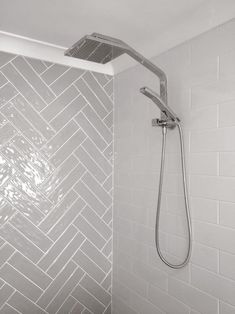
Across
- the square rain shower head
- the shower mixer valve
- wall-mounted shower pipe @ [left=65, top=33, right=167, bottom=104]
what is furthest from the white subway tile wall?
the square rain shower head

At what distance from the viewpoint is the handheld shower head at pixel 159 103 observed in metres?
1.26

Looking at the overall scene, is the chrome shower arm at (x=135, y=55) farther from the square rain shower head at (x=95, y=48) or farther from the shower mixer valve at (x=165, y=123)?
the shower mixer valve at (x=165, y=123)

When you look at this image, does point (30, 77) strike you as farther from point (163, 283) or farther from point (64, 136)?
point (163, 283)

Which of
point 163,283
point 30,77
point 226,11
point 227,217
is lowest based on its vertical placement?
point 163,283

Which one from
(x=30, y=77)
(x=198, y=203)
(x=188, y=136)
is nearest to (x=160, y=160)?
(x=188, y=136)

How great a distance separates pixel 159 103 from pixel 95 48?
0.38 meters

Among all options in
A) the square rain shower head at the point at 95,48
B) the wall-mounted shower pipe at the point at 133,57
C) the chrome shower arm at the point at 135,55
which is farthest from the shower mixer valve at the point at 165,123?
the square rain shower head at the point at 95,48

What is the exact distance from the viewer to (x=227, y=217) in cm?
121

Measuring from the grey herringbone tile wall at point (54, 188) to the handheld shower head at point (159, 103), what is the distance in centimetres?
63

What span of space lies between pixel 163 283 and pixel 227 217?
575 mm

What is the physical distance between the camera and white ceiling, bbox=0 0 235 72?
1242 millimetres

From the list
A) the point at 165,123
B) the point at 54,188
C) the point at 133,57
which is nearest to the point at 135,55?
the point at 133,57

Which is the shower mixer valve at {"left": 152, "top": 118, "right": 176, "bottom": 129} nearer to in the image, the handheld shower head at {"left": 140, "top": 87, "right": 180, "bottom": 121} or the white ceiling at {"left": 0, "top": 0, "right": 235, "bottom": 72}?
the handheld shower head at {"left": 140, "top": 87, "right": 180, "bottom": 121}

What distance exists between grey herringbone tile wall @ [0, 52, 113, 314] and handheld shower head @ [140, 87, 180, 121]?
631 millimetres
